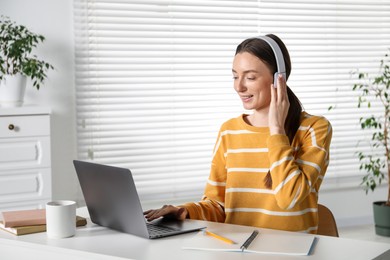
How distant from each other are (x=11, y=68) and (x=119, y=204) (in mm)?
2416

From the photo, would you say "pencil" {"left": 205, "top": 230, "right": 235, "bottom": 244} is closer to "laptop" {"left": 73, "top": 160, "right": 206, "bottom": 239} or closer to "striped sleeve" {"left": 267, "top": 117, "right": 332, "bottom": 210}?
"laptop" {"left": 73, "top": 160, "right": 206, "bottom": 239}

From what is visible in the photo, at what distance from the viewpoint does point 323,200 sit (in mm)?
5223

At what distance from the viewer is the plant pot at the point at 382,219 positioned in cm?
495

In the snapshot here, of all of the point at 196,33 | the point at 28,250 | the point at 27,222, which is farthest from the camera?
the point at 196,33

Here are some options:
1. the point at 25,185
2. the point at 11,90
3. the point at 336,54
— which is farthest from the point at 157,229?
the point at 336,54

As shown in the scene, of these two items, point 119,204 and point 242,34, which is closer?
point 119,204

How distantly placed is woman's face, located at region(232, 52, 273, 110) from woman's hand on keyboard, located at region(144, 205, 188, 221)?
0.47m

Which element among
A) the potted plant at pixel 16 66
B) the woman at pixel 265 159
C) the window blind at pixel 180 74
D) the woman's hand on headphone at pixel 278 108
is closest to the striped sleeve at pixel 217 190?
the woman at pixel 265 159

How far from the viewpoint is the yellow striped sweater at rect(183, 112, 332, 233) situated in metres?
2.22

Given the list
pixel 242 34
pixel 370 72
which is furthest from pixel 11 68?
pixel 370 72

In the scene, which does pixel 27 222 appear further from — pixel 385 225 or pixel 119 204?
pixel 385 225

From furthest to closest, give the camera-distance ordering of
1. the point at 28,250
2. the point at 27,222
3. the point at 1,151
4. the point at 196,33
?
the point at 196,33 < the point at 1,151 < the point at 27,222 < the point at 28,250

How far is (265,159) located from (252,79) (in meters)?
0.29

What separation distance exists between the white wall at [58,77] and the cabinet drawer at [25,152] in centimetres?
54
